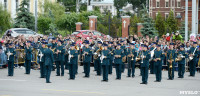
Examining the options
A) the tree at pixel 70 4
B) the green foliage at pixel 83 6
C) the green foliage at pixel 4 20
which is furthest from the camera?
the green foliage at pixel 83 6

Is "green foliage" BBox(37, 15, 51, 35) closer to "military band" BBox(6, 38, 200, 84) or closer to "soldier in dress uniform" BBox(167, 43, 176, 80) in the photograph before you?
"military band" BBox(6, 38, 200, 84)

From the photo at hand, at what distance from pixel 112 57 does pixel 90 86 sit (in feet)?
15.4

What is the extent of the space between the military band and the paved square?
0.47 meters

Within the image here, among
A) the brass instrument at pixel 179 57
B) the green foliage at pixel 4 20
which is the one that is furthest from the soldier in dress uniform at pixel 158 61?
the green foliage at pixel 4 20

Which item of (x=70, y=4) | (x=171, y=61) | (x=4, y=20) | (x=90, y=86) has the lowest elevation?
(x=90, y=86)

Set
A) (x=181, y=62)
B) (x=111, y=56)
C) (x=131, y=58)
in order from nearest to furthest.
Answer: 1. (x=181, y=62)
2. (x=131, y=58)
3. (x=111, y=56)

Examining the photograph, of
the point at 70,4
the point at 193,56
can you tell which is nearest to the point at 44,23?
the point at 193,56

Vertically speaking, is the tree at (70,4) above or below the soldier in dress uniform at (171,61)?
above

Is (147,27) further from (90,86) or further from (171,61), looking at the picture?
(90,86)

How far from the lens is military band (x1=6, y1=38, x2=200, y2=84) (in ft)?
66.7

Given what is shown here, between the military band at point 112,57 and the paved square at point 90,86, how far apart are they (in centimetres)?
47

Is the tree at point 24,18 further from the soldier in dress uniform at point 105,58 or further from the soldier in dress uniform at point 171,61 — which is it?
the soldier in dress uniform at point 171,61

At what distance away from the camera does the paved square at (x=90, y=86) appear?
16578 mm

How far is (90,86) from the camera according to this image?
1884cm
